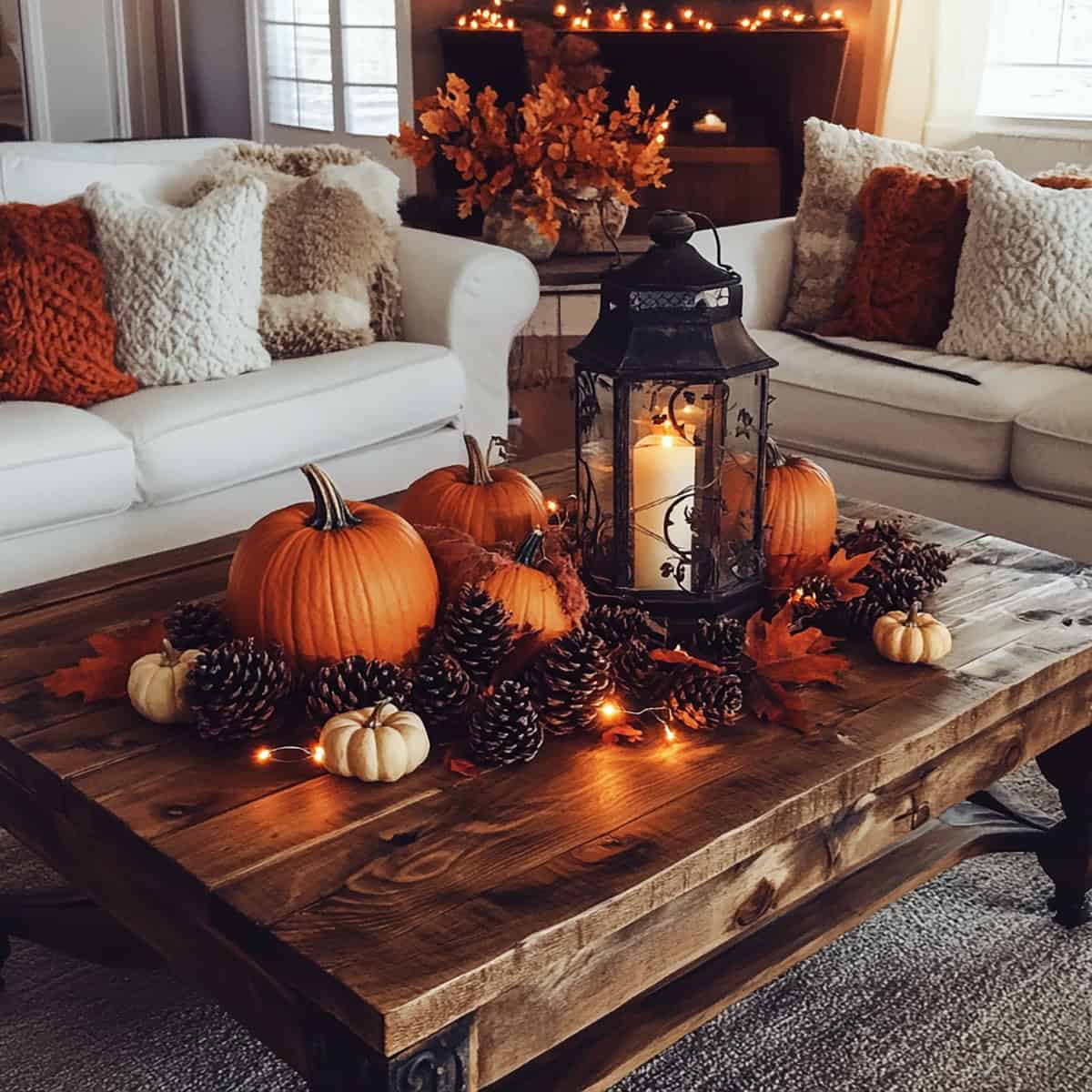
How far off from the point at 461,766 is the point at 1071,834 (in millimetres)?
962

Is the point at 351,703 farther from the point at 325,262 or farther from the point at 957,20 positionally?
the point at 957,20

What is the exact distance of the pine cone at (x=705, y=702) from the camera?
52.4 inches

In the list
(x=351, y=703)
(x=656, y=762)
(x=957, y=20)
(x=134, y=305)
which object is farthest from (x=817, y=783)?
(x=957, y=20)

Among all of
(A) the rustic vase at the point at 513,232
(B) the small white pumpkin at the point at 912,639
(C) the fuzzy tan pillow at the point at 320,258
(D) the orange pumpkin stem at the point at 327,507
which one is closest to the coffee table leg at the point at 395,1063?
(D) the orange pumpkin stem at the point at 327,507

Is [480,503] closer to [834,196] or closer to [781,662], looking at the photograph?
[781,662]

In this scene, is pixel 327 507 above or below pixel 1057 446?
above

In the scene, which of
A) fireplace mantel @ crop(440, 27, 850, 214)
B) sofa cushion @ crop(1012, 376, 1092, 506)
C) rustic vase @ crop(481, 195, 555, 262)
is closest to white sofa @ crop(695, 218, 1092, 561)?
sofa cushion @ crop(1012, 376, 1092, 506)

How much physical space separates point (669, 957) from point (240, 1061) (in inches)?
24.7

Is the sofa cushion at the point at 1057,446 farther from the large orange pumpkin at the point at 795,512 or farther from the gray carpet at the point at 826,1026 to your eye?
the large orange pumpkin at the point at 795,512

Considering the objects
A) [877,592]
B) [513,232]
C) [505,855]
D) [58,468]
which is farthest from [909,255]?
[505,855]

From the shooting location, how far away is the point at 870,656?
1517 millimetres

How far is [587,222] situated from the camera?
3.59m

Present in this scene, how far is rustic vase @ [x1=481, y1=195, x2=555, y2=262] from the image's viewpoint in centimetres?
347

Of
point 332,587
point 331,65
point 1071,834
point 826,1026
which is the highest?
point 331,65
